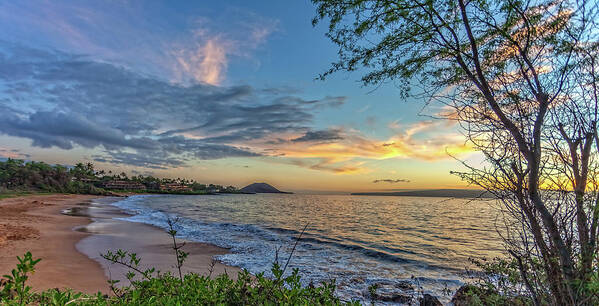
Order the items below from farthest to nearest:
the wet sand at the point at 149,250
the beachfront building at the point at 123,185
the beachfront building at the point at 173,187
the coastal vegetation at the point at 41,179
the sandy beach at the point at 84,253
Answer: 1. the beachfront building at the point at 173,187
2. the beachfront building at the point at 123,185
3. the coastal vegetation at the point at 41,179
4. the wet sand at the point at 149,250
5. the sandy beach at the point at 84,253

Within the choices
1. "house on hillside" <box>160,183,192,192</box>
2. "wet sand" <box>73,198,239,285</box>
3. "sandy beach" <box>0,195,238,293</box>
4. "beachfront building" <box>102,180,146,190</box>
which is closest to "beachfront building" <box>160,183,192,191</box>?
"house on hillside" <box>160,183,192,192</box>

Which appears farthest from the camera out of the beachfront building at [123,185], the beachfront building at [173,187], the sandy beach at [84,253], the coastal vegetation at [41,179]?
the beachfront building at [173,187]

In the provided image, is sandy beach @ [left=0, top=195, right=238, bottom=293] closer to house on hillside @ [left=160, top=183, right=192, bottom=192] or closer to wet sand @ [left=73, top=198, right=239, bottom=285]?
wet sand @ [left=73, top=198, right=239, bottom=285]

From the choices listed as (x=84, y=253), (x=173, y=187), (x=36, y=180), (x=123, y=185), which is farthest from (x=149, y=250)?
(x=173, y=187)

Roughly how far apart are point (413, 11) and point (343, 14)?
125 centimetres

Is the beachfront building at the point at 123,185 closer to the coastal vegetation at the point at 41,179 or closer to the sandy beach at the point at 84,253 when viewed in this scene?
the coastal vegetation at the point at 41,179

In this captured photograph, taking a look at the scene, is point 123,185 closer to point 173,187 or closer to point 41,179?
point 173,187

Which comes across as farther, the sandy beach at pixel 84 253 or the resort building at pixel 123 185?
the resort building at pixel 123 185

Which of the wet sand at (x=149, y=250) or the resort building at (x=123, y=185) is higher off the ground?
the wet sand at (x=149, y=250)

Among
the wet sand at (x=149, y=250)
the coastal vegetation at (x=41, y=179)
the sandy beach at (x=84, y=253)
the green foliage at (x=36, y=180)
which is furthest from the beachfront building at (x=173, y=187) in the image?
the wet sand at (x=149, y=250)

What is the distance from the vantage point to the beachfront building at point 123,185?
133 metres

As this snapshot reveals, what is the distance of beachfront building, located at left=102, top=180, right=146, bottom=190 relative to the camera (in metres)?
133

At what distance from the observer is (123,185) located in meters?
140

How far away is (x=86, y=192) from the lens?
90.4m
